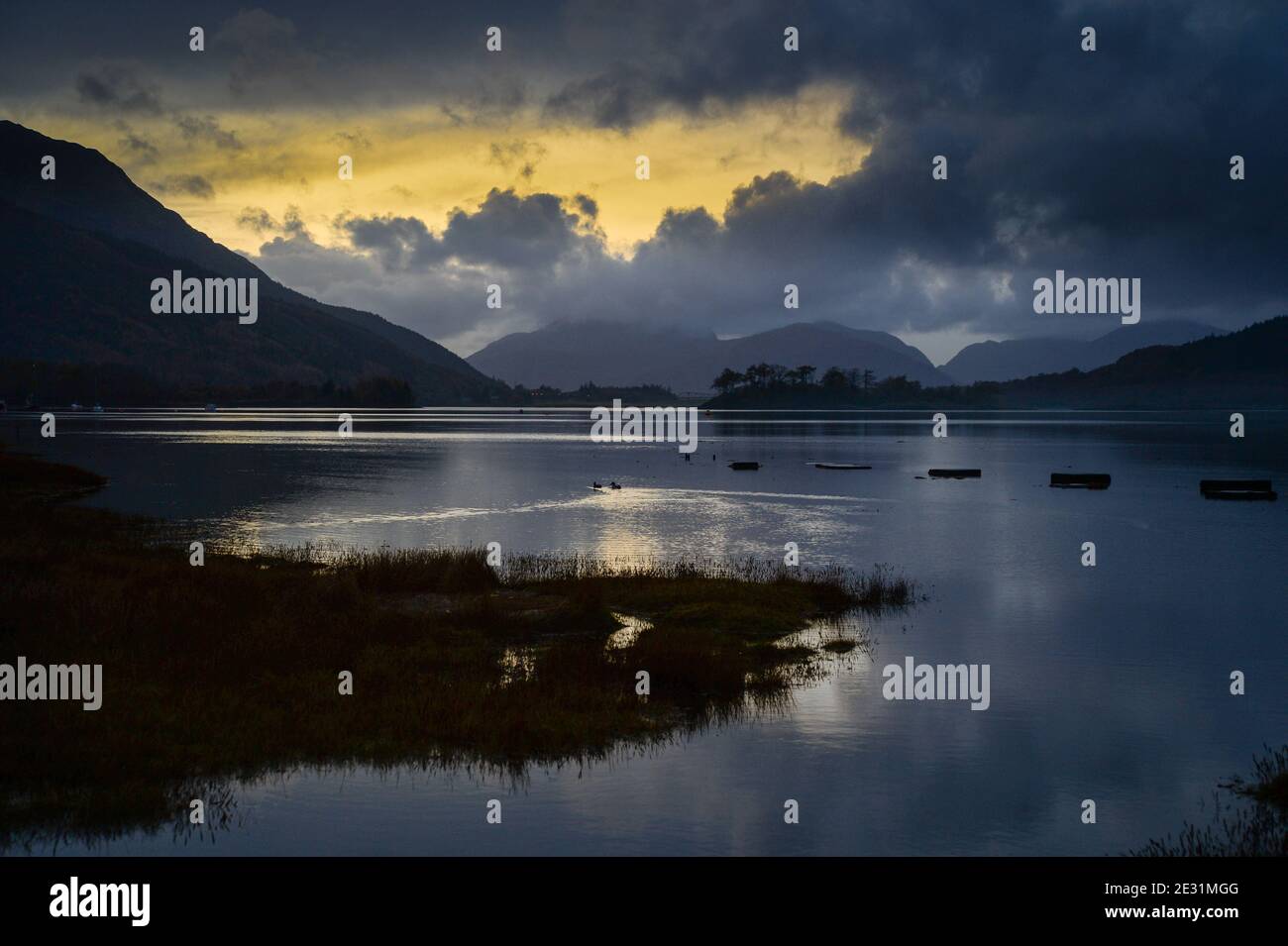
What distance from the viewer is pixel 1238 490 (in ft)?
303

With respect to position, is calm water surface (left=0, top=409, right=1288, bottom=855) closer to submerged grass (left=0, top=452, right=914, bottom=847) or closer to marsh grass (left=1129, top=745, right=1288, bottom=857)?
marsh grass (left=1129, top=745, right=1288, bottom=857)

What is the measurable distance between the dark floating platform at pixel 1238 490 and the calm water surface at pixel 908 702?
244 centimetres

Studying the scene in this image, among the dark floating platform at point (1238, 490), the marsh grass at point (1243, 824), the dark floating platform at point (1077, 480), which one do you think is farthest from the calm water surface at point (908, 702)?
the dark floating platform at point (1077, 480)

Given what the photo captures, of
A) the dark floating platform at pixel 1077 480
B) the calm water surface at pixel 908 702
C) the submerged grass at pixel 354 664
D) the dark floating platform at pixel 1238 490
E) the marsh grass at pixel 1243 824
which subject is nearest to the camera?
the marsh grass at pixel 1243 824

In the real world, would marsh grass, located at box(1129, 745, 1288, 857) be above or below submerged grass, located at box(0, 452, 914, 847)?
below

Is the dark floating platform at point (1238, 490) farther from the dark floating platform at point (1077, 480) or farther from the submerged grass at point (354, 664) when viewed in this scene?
the submerged grass at point (354, 664)

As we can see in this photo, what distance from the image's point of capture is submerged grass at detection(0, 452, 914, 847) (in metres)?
20.4

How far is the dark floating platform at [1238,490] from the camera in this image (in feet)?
297

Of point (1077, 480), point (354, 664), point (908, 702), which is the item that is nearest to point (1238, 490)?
point (1077, 480)

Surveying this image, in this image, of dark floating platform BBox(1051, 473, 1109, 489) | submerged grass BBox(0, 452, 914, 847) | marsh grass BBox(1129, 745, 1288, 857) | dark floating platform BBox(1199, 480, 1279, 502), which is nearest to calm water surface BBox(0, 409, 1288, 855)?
marsh grass BBox(1129, 745, 1288, 857)

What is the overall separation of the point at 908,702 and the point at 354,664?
50.4 ft

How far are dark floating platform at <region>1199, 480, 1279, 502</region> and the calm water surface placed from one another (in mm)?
2442

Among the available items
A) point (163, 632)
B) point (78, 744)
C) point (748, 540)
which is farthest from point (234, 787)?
point (748, 540)
